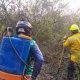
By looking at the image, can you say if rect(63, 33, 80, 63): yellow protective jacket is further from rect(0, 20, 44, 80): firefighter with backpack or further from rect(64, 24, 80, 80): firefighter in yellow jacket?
rect(0, 20, 44, 80): firefighter with backpack

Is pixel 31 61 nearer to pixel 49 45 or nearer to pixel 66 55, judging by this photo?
pixel 66 55

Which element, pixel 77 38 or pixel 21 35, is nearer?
pixel 21 35

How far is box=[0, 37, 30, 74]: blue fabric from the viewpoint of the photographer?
9.73ft

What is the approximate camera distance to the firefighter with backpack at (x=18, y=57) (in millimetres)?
2967

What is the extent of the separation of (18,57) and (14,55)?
2.0 inches

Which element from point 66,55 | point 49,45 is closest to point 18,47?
point 66,55

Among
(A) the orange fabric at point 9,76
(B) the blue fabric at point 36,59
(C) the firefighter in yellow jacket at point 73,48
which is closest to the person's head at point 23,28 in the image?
(B) the blue fabric at point 36,59

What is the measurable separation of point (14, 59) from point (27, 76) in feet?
0.96

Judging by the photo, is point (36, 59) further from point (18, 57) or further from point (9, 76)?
point (9, 76)

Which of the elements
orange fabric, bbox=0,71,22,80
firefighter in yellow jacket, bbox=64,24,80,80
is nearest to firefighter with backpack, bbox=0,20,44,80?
orange fabric, bbox=0,71,22,80

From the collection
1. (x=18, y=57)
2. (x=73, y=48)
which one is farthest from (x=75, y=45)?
(x=18, y=57)

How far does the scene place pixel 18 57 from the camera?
2965 millimetres

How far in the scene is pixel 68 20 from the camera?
10586mm

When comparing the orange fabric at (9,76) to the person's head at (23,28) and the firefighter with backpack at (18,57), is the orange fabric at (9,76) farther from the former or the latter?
the person's head at (23,28)
